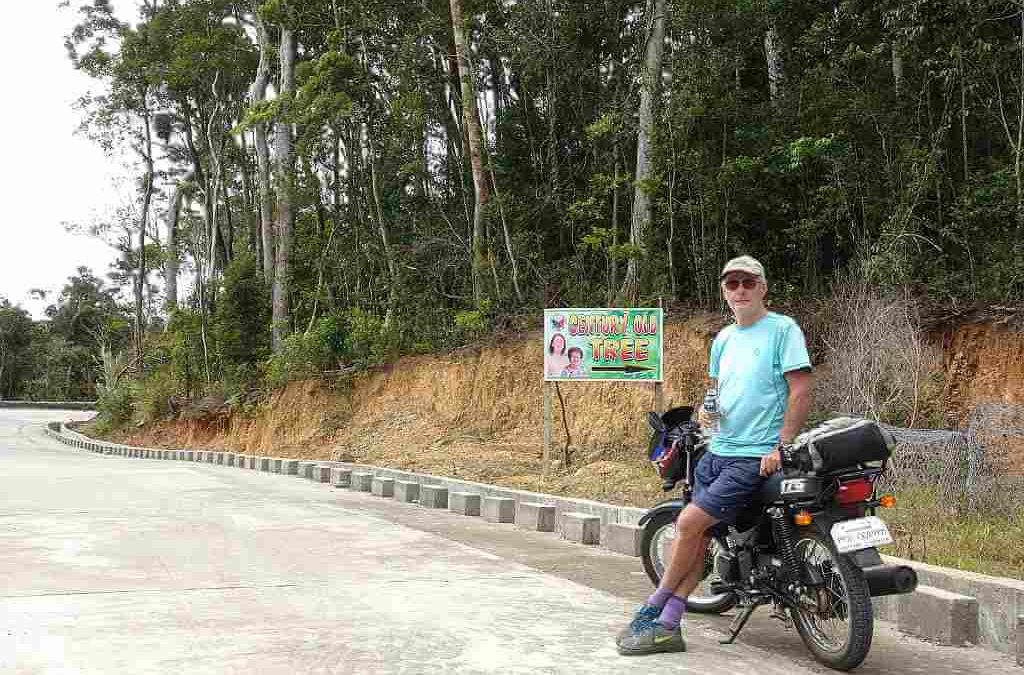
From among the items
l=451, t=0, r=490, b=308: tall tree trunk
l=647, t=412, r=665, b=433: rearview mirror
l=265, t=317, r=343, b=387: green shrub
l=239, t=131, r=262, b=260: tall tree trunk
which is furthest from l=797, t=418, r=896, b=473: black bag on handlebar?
l=239, t=131, r=262, b=260: tall tree trunk

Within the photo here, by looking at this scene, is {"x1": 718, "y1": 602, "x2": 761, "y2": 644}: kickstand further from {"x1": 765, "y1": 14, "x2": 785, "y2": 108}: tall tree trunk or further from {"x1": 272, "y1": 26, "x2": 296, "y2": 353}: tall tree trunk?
{"x1": 272, "y1": 26, "x2": 296, "y2": 353}: tall tree trunk

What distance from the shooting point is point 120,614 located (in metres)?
5.70

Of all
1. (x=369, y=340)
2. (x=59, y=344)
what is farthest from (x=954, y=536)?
(x=59, y=344)

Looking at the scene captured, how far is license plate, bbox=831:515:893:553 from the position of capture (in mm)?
4531

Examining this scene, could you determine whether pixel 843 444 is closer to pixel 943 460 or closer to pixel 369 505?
pixel 943 460

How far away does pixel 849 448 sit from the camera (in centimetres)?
464

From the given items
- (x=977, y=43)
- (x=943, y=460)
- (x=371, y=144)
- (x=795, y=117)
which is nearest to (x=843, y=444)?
(x=943, y=460)

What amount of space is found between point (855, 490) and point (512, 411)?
1461 centimetres

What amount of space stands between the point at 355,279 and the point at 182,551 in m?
19.7

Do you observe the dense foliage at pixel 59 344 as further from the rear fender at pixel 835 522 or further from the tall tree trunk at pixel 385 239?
the rear fender at pixel 835 522

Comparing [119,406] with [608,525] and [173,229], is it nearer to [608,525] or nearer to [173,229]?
[173,229]

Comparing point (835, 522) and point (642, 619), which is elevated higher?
point (835, 522)

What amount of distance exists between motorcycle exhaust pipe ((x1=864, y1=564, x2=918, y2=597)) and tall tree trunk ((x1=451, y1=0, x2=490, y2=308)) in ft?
53.4

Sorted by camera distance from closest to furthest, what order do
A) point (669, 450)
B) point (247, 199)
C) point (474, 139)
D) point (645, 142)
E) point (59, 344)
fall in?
point (669, 450) → point (645, 142) → point (474, 139) → point (247, 199) → point (59, 344)
